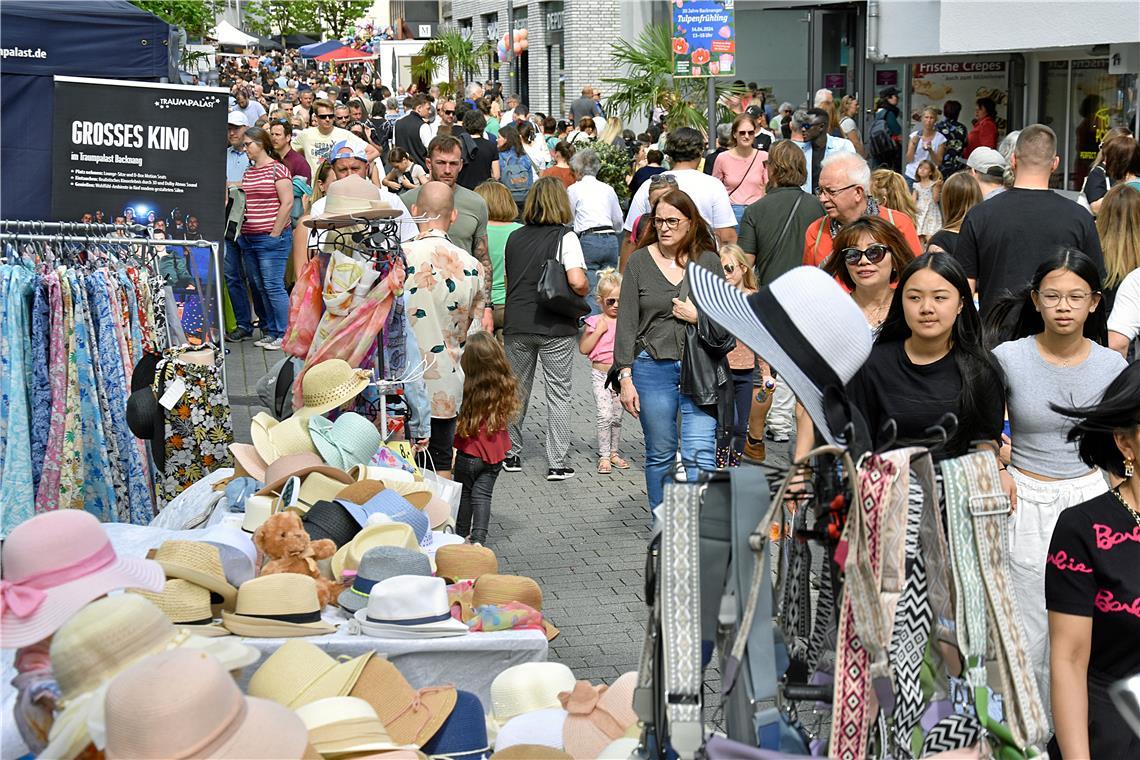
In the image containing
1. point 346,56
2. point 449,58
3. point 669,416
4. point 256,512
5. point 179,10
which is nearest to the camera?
point 256,512

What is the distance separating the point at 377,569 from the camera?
4.48 meters

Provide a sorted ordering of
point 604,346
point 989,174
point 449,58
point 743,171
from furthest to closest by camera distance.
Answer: point 449,58, point 743,171, point 989,174, point 604,346

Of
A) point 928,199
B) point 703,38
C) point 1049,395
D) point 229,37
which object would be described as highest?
point 229,37

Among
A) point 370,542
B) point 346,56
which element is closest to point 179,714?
point 370,542

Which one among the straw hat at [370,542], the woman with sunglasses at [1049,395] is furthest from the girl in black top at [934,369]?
the straw hat at [370,542]

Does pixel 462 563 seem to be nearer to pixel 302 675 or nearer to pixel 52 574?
pixel 302 675

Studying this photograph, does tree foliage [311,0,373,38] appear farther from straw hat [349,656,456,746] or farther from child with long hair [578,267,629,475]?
straw hat [349,656,456,746]

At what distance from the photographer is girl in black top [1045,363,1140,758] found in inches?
117

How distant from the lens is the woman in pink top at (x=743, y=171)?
11.4m

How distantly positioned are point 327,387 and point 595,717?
2.60 m

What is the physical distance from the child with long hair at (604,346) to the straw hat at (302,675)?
4215 millimetres

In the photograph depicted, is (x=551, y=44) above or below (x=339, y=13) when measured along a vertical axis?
below

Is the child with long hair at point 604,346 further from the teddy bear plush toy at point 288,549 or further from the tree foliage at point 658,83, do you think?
the tree foliage at point 658,83

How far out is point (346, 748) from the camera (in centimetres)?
326
